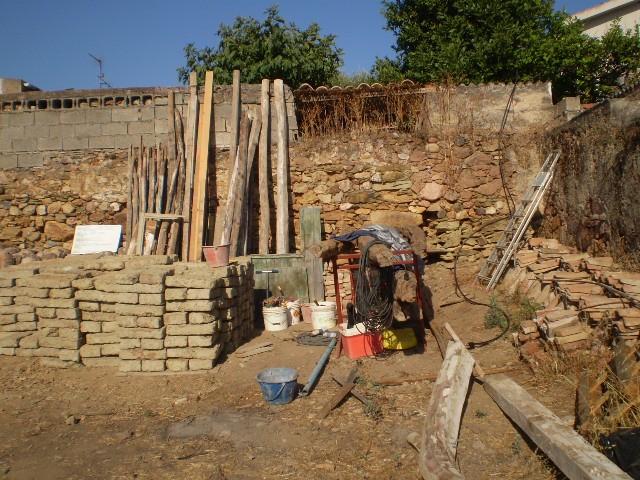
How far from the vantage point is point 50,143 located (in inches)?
380

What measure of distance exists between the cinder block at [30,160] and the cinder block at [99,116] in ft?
3.99

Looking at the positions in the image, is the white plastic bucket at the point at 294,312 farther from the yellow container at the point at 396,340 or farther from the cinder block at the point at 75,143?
the cinder block at the point at 75,143

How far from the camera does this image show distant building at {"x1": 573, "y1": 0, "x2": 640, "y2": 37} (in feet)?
58.1

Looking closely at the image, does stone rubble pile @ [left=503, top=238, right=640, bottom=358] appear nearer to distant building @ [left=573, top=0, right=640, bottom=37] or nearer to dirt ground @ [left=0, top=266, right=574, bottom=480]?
dirt ground @ [left=0, top=266, right=574, bottom=480]

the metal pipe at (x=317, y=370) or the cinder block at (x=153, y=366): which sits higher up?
the cinder block at (x=153, y=366)

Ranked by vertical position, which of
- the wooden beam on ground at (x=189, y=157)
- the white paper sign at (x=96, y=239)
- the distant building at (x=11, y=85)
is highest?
the distant building at (x=11, y=85)

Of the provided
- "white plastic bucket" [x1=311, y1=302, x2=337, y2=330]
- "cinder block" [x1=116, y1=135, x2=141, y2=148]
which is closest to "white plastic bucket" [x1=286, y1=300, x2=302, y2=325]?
"white plastic bucket" [x1=311, y1=302, x2=337, y2=330]

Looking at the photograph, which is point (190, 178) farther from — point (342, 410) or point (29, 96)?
point (342, 410)

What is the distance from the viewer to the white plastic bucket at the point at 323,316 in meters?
7.14

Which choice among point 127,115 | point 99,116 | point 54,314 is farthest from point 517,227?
point 99,116

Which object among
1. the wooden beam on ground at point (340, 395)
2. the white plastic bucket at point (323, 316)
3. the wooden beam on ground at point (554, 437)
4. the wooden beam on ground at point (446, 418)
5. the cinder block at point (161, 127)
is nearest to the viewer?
the wooden beam on ground at point (554, 437)

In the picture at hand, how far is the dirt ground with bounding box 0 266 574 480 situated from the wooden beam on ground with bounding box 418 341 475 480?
13cm

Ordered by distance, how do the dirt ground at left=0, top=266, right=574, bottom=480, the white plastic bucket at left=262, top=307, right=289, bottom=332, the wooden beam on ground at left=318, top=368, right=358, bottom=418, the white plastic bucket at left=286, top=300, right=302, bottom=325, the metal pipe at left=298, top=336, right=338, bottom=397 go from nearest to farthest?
the dirt ground at left=0, top=266, right=574, bottom=480
the wooden beam on ground at left=318, top=368, right=358, bottom=418
the metal pipe at left=298, top=336, right=338, bottom=397
the white plastic bucket at left=262, top=307, right=289, bottom=332
the white plastic bucket at left=286, top=300, right=302, bottom=325

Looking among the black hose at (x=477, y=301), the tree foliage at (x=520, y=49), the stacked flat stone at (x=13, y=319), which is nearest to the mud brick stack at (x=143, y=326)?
the stacked flat stone at (x=13, y=319)
